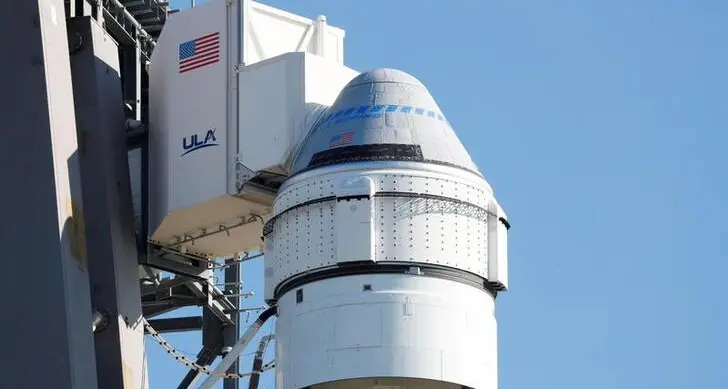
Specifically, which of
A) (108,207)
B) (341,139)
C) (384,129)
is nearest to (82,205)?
(108,207)

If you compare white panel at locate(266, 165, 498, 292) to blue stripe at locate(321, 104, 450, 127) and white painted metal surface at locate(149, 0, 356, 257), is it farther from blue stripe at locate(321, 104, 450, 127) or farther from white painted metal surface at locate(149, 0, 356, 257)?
white painted metal surface at locate(149, 0, 356, 257)

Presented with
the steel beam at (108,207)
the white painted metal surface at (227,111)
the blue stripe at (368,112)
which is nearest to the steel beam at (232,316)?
the white painted metal surface at (227,111)

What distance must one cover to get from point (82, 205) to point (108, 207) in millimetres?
2097

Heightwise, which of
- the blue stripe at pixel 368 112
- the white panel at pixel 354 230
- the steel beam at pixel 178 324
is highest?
the steel beam at pixel 178 324

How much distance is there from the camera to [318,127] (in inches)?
1170

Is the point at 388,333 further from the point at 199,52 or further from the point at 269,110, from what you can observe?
the point at 199,52

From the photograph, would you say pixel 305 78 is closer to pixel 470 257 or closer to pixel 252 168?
pixel 252 168

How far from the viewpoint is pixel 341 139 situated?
28.9 m

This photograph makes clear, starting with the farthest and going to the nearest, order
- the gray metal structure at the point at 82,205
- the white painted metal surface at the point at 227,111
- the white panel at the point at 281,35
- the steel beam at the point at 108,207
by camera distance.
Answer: the white panel at the point at 281,35 → the steel beam at the point at 108,207 → the white painted metal surface at the point at 227,111 → the gray metal structure at the point at 82,205

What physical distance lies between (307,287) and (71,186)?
3938 millimetres

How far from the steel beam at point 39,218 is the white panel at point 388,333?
10.8 feet

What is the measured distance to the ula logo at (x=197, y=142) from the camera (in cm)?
3098

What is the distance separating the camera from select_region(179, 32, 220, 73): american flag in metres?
31.5

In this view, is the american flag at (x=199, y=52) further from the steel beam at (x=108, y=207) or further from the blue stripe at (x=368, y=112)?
the blue stripe at (x=368, y=112)
